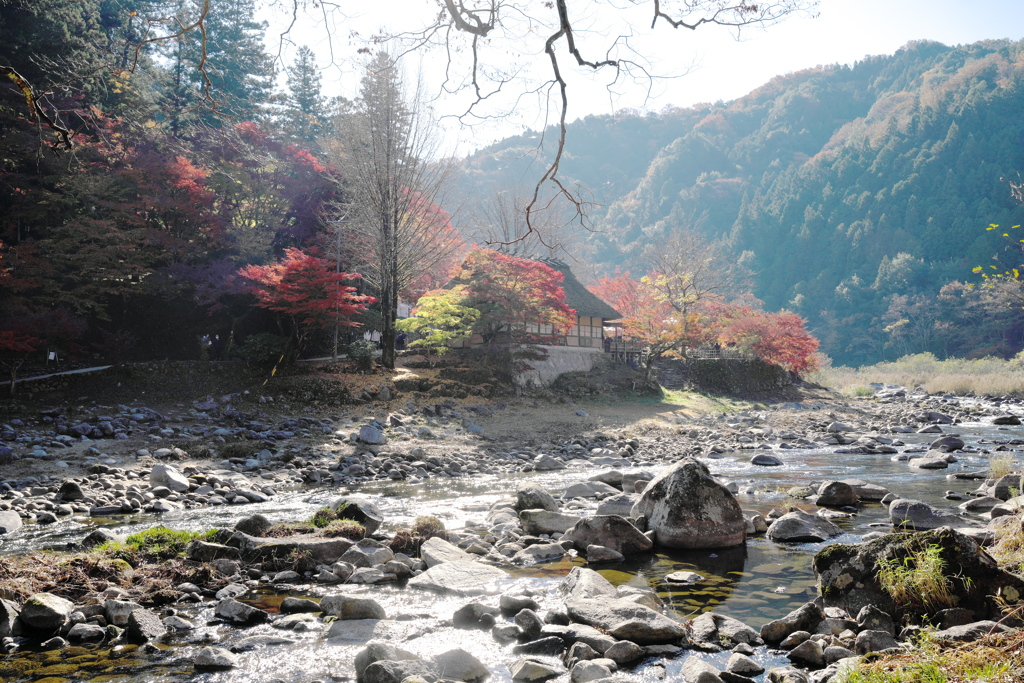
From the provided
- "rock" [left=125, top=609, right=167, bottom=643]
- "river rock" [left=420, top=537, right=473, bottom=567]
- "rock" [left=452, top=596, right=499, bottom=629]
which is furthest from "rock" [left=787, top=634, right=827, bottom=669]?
"rock" [left=125, top=609, right=167, bottom=643]

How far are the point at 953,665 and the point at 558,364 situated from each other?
2103 centimetres

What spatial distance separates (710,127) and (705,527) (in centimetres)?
8419

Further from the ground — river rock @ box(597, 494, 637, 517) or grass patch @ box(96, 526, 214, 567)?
grass patch @ box(96, 526, 214, 567)

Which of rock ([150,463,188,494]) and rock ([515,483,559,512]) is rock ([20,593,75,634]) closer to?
rock ([515,483,559,512])

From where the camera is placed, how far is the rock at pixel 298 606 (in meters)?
4.61

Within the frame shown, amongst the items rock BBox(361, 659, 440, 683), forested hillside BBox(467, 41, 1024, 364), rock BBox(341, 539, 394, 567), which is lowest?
rock BBox(341, 539, 394, 567)

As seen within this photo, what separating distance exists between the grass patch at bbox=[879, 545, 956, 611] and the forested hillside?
39.9 meters

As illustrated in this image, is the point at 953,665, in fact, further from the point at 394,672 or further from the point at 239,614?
the point at 239,614

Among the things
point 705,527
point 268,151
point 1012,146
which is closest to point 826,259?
point 1012,146

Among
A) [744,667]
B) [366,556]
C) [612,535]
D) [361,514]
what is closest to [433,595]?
[366,556]

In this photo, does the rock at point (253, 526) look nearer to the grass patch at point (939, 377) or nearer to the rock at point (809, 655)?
the rock at point (809, 655)

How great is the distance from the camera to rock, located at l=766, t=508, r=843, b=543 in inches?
254

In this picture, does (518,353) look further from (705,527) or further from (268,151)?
(705,527)

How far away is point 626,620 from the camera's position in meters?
4.10
